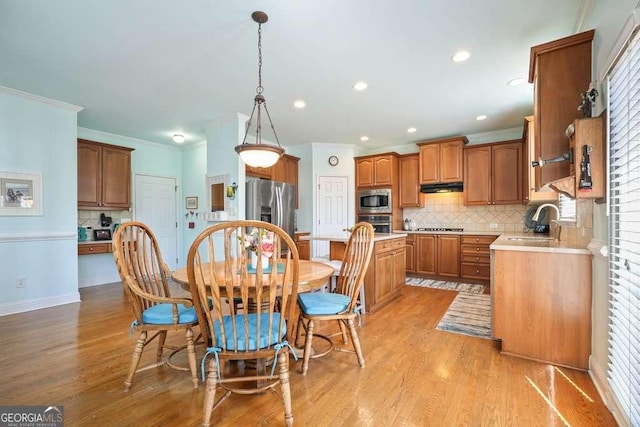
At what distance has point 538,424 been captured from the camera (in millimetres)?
1502

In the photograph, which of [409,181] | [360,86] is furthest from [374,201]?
[360,86]

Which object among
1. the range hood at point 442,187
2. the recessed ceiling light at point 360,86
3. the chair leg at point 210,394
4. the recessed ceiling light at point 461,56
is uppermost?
the recessed ceiling light at point 461,56

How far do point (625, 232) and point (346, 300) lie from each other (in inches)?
62.1

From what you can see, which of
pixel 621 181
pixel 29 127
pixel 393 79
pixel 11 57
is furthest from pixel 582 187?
pixel 29 127

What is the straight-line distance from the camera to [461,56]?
2693mm

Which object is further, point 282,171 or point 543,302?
point 282,171

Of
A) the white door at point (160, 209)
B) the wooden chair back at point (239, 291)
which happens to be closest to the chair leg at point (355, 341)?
the wooden chair back at point (239, 291)

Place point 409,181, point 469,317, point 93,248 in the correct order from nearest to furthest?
1. point 469,317
2. point 93,248
3. point 409,181

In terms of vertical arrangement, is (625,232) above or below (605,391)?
above

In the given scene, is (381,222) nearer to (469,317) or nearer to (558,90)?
(469,317)

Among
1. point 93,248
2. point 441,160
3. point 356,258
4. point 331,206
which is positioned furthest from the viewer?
point 331,206

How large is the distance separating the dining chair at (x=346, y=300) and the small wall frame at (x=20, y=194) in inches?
146

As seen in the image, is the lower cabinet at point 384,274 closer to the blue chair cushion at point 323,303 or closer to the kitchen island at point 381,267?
the kitchen island at point 381,267

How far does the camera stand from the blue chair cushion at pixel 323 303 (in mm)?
1972
